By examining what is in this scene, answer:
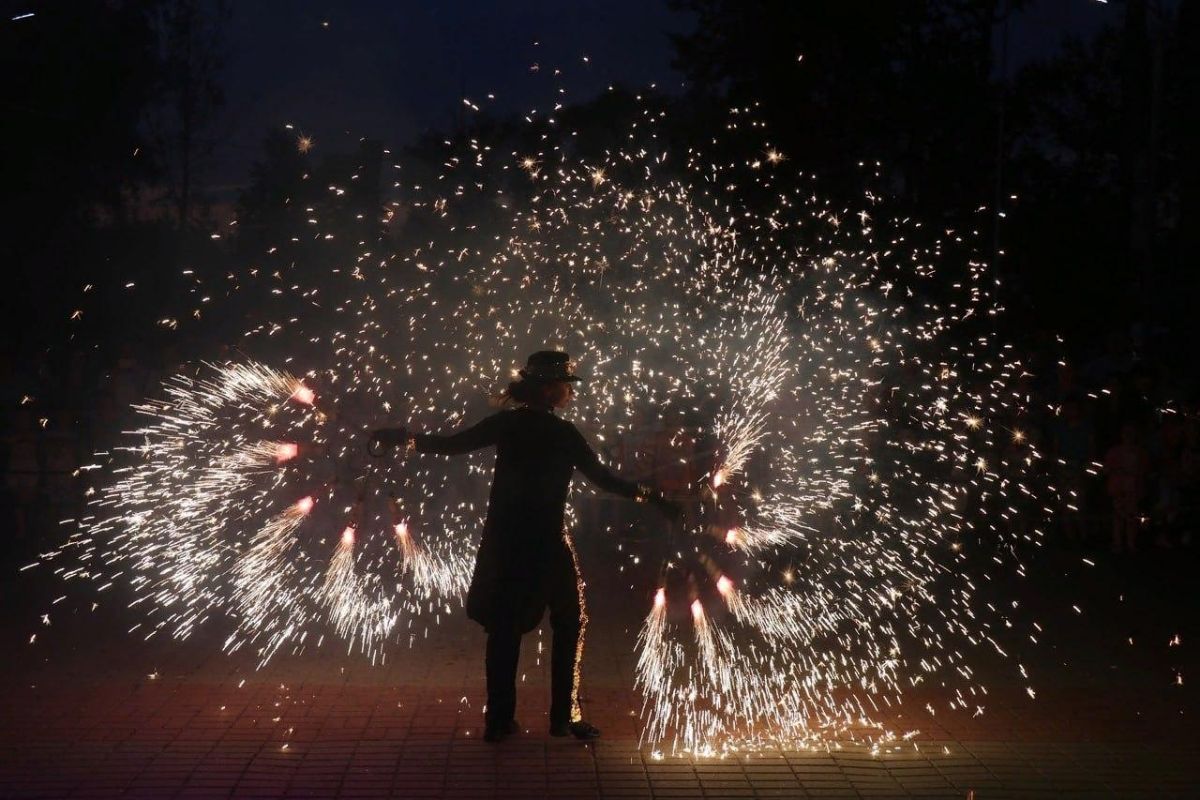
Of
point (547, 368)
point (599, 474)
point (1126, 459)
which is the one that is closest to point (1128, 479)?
point (1126, 459)

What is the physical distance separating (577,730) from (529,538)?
2.97ft

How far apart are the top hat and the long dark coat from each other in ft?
0.54

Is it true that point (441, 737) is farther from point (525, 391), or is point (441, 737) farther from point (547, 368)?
point (547, 368)

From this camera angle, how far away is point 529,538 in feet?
22.4

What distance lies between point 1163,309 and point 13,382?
60.5 ft

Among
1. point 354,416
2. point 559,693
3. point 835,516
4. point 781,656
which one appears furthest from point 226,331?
point 559,693

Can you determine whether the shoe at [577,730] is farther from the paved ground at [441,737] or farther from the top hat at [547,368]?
the top hat at [547,368]

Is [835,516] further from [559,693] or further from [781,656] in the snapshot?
[559,693]

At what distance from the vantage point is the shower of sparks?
1005 cm

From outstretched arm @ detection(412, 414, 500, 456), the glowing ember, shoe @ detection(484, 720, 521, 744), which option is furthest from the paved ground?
the glowing ember

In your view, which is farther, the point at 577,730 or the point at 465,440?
the point at 465,440

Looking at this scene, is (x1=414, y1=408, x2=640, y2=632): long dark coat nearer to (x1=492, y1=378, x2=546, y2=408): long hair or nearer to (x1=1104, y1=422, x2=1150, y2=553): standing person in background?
(x1=492, y1=378, x2=546, y2=408): long hair

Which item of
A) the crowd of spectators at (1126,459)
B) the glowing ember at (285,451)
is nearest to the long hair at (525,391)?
the glowing ember at (285,451)

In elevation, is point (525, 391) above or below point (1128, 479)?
below
